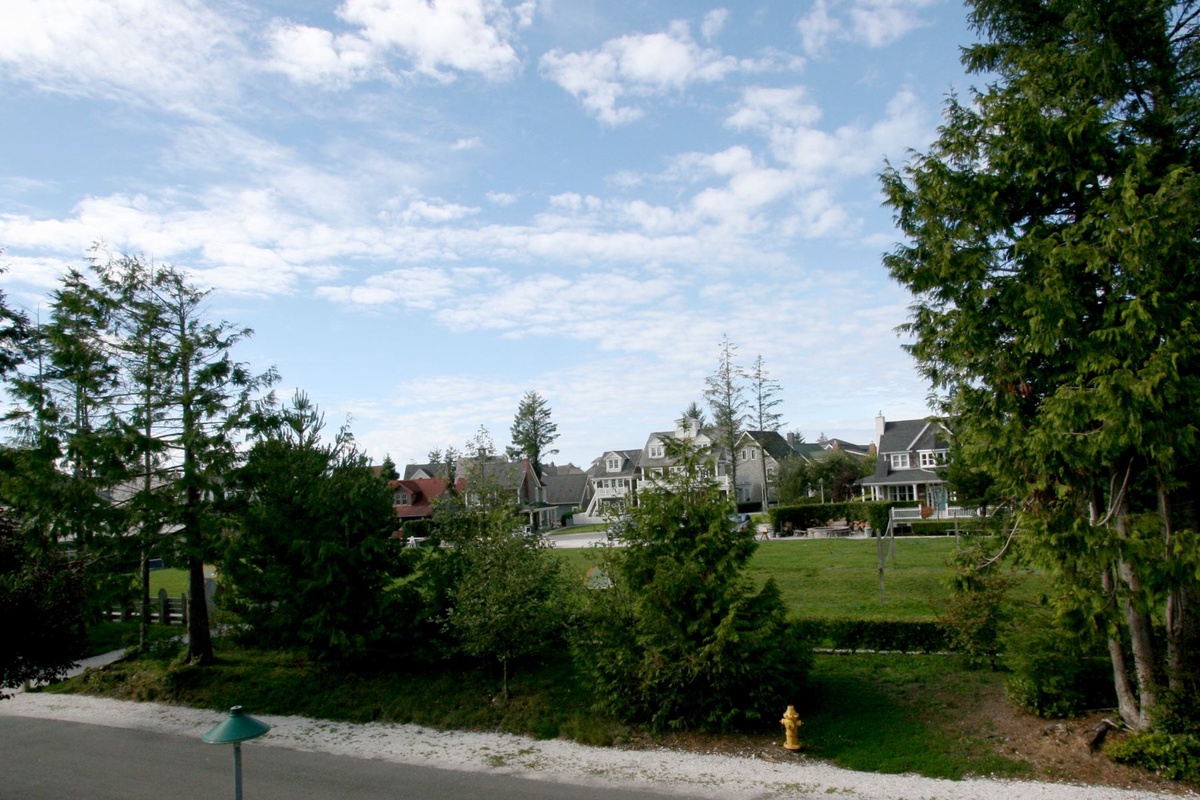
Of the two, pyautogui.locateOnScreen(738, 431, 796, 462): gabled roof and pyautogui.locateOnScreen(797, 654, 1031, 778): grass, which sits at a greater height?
pyautogui.locateOnScreen(738, 431, 796, 462): gabled roof

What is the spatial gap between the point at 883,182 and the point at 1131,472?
5.45m

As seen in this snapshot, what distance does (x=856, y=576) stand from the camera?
960 inches

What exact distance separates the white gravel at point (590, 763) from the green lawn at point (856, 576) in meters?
3.44

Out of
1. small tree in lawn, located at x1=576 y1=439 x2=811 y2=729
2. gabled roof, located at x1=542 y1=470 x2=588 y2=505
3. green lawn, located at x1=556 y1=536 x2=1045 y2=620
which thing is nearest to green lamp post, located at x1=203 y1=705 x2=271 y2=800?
small tree in lawn, located at x1=576 y1=439 x2=811 y2=729

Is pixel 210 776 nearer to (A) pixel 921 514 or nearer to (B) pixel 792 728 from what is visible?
(B) pixel 792 728

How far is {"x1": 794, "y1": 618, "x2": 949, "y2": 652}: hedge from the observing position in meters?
14.8

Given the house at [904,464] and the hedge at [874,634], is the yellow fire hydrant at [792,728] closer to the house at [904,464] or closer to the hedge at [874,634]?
the hedge at [874,634]

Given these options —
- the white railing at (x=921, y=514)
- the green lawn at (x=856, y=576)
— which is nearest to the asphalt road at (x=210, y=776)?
the green lawn at (x=856, y=576)

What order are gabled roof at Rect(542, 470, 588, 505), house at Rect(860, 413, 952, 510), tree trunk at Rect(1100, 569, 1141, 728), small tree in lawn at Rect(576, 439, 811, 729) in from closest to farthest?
tree trunk at Rect(1100, 569, 1141, 728) < small tree in lawn at Rect(576, 439, 811, 729) < house at Rect(860, 413, 952, 510) < gabled roof at Rect(542, 470, 588, 505)

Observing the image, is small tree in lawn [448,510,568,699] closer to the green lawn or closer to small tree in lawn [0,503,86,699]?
the green lawn

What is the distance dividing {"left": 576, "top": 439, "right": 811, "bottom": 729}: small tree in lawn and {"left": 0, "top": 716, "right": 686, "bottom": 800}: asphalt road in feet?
7.74

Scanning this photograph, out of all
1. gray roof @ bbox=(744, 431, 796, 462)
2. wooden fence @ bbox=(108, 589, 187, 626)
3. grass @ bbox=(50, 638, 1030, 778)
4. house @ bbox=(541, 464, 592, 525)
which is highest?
gray roof @ bbox=(744, 431, 796, 462)

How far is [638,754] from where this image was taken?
11.8 m

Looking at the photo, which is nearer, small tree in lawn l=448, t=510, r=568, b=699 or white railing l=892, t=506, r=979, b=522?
small tree in lawn l=448, t=510, r=568, b=699
